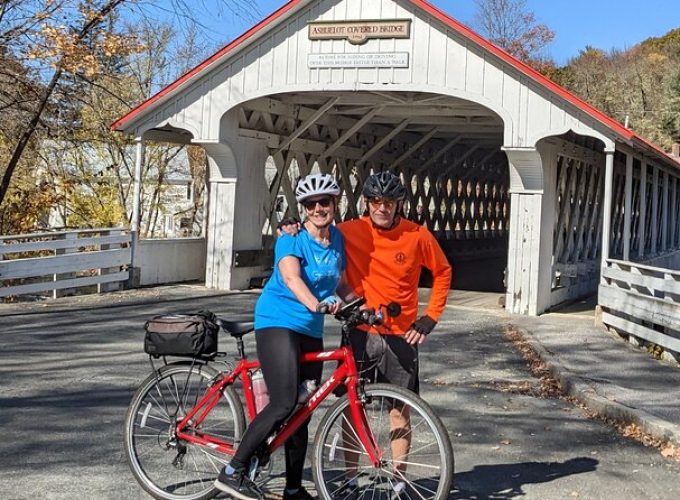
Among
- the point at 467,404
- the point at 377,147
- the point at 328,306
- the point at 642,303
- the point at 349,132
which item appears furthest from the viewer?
the point at 377,147

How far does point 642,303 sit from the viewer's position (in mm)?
11328

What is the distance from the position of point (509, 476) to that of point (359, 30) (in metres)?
10.0

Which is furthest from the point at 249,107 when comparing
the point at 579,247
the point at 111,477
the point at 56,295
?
the point at 111,477

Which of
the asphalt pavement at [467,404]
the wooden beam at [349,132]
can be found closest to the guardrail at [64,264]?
the asphalt pavement at [467,404]

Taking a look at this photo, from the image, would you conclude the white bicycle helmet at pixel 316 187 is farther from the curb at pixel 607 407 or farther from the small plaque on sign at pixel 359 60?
the small plaque on sign at pixel 359 60

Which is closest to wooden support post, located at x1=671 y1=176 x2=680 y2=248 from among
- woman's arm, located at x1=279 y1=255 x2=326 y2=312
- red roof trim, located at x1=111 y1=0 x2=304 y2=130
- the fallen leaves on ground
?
red roof trim, located at x1=111 y1=0 x2=304 y2=130

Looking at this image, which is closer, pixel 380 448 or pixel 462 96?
pixel 380 448

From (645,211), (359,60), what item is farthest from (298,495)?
(645,211)

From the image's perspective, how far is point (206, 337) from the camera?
4820 millimetres

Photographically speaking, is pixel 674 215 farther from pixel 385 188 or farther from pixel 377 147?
pixel 385 188

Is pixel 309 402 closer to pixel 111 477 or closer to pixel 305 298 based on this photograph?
pixel 305 298

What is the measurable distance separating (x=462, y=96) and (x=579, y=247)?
4.94 metres

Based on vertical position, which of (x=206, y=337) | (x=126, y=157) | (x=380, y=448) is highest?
(x=126, y=157)

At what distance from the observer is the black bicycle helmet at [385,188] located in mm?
4777
